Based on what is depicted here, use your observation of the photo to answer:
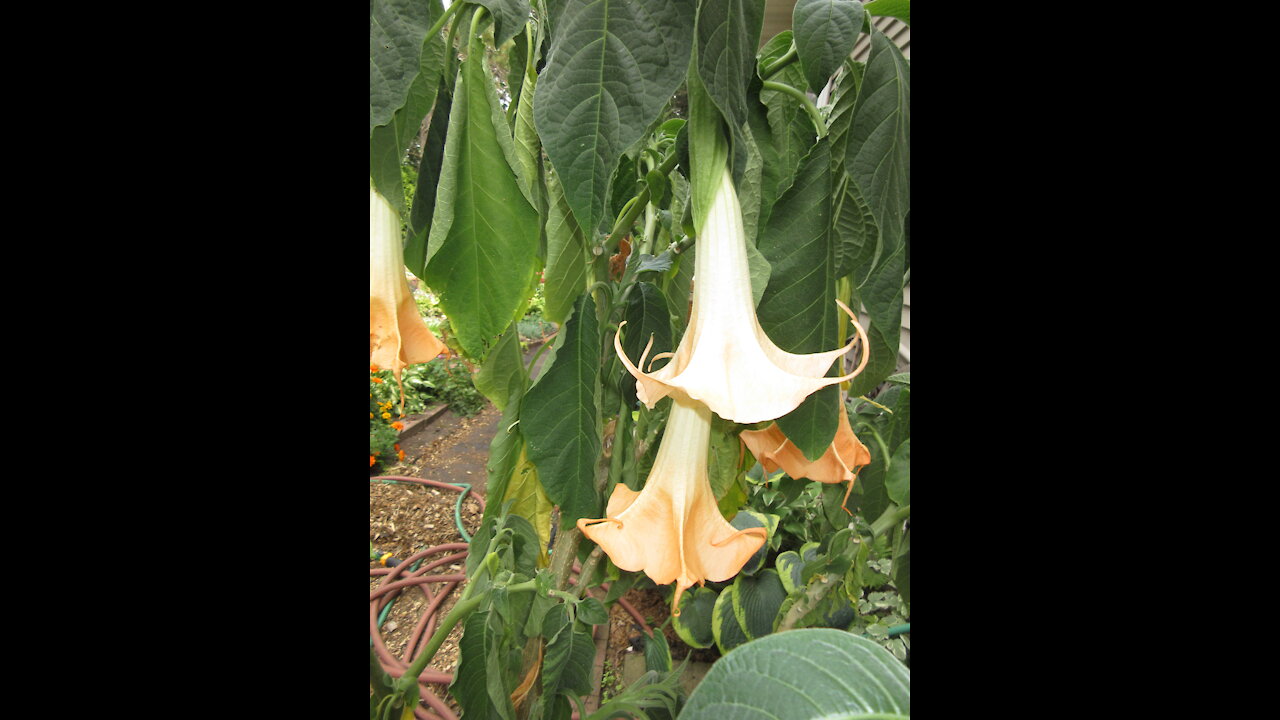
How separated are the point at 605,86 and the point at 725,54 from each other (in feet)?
0.24

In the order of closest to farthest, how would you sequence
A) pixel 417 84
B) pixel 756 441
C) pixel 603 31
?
pixel 603 31 → pixel 417 84 → pixel 756 441

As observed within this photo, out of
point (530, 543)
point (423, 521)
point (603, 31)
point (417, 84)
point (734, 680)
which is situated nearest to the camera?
point (734, 680)

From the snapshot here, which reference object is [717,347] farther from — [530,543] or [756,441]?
[530,543]

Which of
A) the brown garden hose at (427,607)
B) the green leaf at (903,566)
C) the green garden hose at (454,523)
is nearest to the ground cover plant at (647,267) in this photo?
the green leaf at (903,566)

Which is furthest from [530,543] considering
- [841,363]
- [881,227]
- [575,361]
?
[881,227]

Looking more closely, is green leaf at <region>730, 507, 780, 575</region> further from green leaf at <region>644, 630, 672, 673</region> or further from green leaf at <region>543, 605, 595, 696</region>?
green leaf at <region>543, 605, 595, 696</region>

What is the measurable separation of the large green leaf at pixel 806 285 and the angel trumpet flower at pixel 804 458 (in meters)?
0.07

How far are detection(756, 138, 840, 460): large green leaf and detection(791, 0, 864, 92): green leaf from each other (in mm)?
86

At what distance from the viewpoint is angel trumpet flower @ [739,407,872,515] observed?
2.00 ft

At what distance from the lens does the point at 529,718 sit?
965mm

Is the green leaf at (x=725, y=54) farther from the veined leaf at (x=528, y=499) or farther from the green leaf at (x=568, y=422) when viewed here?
the veined leaf at (x=528, y=499)

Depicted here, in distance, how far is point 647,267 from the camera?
32.5 inches

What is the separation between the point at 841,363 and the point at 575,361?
0.26 meters

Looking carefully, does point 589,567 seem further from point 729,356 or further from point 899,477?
point 729,356
